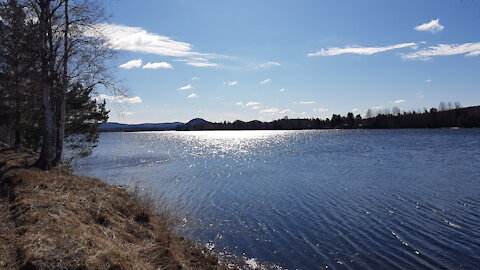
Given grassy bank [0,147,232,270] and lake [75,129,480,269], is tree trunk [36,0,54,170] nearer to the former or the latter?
grassy bank [0,147,232,270]

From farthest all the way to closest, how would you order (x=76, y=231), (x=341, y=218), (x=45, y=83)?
(x=341, y=218)
(x=45, y=83)
(x=76, y=231)

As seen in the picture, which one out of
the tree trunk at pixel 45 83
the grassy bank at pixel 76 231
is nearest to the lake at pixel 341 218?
the grassy bank at pixel 76 231

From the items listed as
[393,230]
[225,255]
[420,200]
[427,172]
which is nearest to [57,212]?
[225,255]

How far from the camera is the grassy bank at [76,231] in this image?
7.06 metres

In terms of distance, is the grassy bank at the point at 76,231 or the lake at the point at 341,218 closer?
the grassy bank at the point at 76,231

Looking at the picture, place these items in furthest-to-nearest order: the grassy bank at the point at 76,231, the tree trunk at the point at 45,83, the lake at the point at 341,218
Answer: the tree trunk at the point at 45,83 → the lake at the point at 341,218 → the grassy bank at the point at 76,231

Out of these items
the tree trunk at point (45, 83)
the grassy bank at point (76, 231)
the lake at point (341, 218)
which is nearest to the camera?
the grassy bank at point (76, 231)

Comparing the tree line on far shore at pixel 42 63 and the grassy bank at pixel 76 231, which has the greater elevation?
the tree line on far shore at pixel 42 63

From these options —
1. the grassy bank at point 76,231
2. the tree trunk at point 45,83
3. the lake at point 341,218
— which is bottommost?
the lake at point 341,218

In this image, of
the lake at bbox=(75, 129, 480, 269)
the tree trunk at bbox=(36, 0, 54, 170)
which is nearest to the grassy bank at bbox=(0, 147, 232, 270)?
the tree trunk at bbox=(36, 0, 54, 170)

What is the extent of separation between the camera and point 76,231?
8.71 meters

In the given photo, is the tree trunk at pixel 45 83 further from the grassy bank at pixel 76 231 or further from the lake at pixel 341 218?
the lake at pixel 341 218

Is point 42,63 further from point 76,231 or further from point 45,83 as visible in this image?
point 76,231

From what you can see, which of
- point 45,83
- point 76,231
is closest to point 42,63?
point 45,83
